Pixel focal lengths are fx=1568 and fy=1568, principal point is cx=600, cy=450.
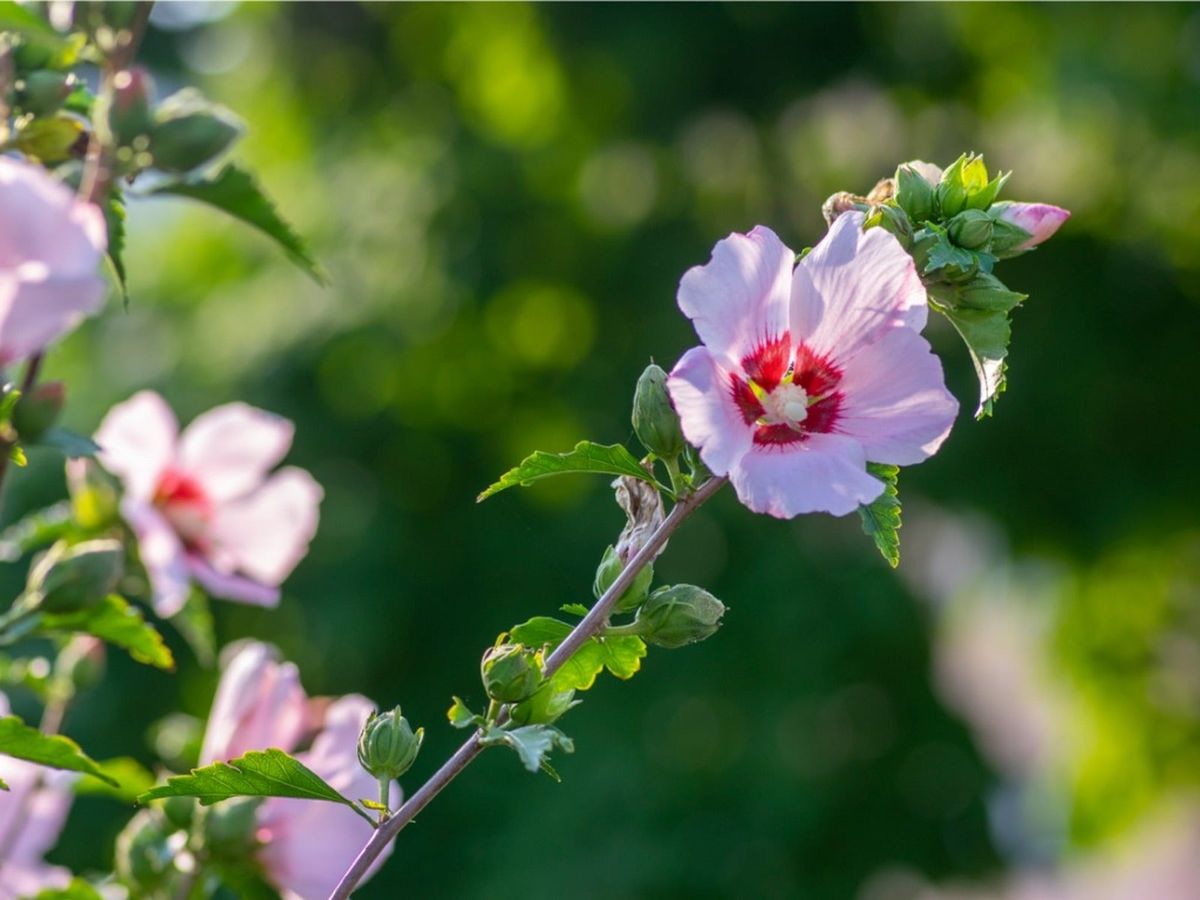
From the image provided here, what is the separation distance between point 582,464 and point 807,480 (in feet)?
0.34

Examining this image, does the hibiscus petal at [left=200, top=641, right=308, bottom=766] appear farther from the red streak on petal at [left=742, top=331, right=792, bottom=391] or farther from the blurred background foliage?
the blurred background foliage

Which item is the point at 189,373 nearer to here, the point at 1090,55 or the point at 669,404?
the point at 1090,55

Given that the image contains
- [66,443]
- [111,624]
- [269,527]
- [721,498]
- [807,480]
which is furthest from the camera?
[721,498]

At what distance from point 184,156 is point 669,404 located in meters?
0.34

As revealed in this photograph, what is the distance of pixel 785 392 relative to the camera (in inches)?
29.4

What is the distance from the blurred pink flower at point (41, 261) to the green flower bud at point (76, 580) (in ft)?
1.07

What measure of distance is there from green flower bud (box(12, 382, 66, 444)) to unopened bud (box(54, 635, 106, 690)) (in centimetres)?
29

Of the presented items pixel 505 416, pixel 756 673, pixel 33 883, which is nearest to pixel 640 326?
pixel 505 416

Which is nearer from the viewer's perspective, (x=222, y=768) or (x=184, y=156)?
(x=222, y=768)

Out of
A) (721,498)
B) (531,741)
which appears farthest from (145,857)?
(721,498)

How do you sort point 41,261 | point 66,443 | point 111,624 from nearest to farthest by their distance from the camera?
1. point 41,261
2. point 66,443
3. point 111,624

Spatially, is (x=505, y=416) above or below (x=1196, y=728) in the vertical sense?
above

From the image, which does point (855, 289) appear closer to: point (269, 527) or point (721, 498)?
point (269, 527)

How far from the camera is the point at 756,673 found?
465cm
